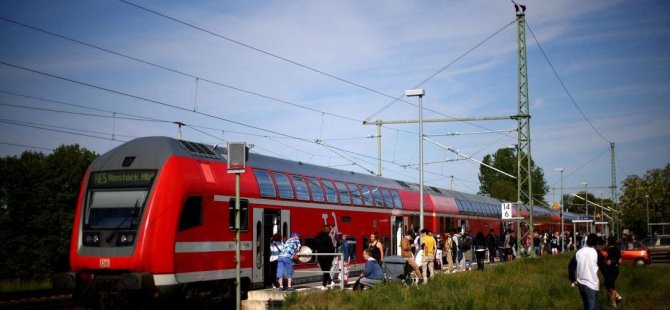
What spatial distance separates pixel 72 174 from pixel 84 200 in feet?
92.0

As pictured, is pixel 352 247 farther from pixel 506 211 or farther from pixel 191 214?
pixel 506 211

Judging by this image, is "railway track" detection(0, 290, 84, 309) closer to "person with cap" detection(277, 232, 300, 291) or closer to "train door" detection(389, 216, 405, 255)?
"person with cap" detection(277, 232, 300, 291)

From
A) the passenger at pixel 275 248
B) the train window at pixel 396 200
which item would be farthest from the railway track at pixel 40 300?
the train window at pixel 396 200

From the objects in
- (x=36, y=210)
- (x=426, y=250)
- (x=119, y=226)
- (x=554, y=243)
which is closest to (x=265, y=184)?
(x=119, y=226)

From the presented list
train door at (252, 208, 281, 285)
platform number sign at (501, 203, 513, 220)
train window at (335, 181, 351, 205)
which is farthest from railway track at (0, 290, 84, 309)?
platform number sign at (501, 203, 513, 220)

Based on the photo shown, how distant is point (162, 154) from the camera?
58.9 ft

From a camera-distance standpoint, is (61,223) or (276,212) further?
(61,223)

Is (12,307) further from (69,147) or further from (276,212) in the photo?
(69,147)

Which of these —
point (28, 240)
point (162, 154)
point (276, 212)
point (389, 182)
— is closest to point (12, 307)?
point (162, 154)

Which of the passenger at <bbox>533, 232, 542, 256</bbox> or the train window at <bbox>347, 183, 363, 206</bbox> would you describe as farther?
the passenger at <bbox>533, 232, 542, 256</bbox>

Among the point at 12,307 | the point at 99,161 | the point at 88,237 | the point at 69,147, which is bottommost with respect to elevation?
the point at 12,307

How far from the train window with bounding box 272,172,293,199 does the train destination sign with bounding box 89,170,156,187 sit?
5.36 m

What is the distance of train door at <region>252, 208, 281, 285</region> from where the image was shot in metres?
20.8

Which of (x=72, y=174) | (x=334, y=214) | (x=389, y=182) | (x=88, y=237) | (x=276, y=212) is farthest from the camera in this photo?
(x=72, y=174)
